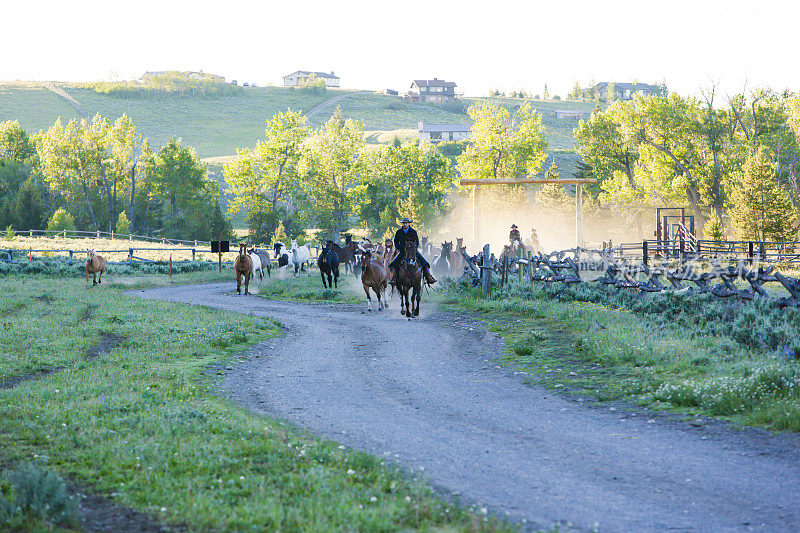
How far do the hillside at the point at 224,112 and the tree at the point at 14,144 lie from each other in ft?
142

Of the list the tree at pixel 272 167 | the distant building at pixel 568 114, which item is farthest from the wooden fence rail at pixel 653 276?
the distant building at pixel 568 114

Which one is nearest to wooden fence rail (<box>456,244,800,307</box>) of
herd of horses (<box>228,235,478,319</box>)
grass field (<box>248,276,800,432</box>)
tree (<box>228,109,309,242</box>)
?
grass field (<box>248,276,800,432</box>)

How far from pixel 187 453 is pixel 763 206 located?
1885 inches

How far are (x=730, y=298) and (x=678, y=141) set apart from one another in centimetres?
5226

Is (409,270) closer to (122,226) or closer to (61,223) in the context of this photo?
(61,223)

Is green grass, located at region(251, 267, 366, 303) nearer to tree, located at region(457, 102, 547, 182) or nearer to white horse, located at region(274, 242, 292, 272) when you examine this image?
white horse, located at region(274, 242, 292, 272)

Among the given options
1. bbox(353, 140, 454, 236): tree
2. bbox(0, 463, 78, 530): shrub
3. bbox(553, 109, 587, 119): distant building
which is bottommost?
bbox(0, 463, 78, 530): shrub

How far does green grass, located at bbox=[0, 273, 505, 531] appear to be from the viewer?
5.89 m

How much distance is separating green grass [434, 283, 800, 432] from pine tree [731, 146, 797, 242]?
106ft

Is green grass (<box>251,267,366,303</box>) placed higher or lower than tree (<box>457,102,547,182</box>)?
lower

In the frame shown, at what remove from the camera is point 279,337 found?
1817cm

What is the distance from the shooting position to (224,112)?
167 m

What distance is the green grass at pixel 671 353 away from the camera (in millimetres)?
9703

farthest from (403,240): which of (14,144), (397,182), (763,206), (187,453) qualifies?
(14,144)
